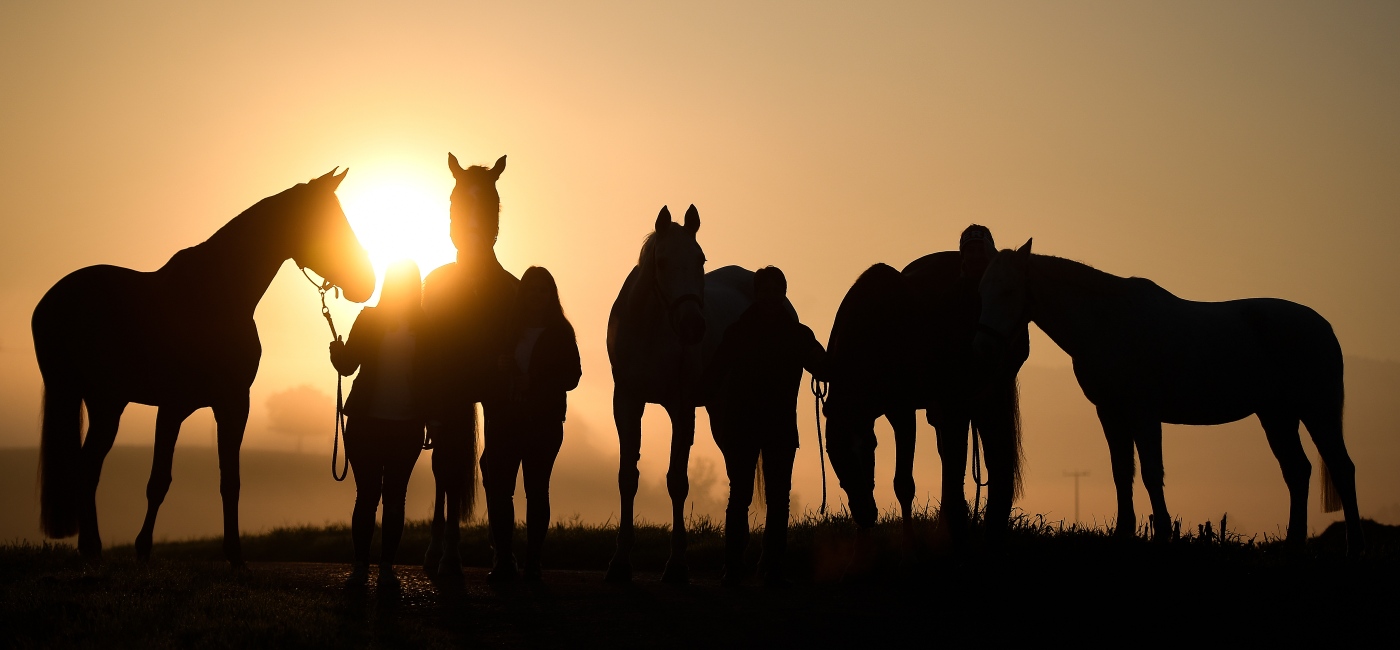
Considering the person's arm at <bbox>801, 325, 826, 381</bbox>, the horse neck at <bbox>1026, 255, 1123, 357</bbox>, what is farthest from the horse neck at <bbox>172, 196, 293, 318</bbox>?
the horse neck at <bbox>1026, 255, 1123, 357</bbox>

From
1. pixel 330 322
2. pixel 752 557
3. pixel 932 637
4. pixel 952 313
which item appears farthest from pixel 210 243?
pixel 932 637

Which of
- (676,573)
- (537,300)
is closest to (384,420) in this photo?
(537,300)

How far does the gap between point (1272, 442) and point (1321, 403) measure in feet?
2.46

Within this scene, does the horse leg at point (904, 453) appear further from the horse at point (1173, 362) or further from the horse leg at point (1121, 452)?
the horse leg at point (1121, 452)

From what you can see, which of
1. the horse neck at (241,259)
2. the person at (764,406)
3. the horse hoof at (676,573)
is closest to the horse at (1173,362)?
the person at (764,406)

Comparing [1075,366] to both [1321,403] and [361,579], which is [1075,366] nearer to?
[1321,403]

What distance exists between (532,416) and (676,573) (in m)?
1.71

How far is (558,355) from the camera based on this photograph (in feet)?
30.1

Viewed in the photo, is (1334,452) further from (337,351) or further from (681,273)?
(337,351)

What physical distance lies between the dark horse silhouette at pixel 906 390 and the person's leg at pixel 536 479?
7.48ft

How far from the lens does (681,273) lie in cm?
899

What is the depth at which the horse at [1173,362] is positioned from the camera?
34.1 ft

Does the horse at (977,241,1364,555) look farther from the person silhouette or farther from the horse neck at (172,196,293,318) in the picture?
the horse neck at (172,196,293,318)

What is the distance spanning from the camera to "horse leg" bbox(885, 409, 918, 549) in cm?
924
